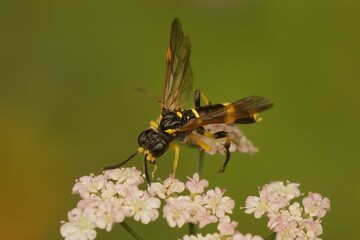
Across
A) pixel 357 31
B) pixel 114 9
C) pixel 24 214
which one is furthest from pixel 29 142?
pixel 357 31

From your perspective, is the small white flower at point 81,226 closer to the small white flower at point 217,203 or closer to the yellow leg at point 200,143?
the small white flower at point 217,203

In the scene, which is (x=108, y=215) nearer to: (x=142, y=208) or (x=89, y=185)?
(x=142, y=208)

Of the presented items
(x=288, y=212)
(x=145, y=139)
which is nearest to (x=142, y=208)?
(x=145, y=139)

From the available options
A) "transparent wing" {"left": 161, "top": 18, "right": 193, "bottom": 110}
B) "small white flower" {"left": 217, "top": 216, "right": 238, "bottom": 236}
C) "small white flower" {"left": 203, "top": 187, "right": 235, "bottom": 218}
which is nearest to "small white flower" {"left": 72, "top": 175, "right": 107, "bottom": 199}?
"small white flower" {"left": 203, "top": 187, "right": 235, "bottom": 218}

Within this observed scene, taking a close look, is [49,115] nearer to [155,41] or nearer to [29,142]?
[29,142]

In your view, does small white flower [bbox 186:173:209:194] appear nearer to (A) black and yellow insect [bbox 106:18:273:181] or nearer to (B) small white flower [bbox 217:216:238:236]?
(A) black and yellow insect [bbox 106:18:273:181]

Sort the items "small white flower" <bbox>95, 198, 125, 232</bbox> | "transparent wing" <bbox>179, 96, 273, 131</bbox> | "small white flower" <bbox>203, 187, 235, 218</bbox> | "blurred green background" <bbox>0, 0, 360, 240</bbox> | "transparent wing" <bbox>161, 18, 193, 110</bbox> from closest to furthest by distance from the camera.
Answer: "small white flower" <bbox>95, 198, 125, 232</bbox> → "transparent wing" <bbox>179, 96, 273, 131</bbox> → "small white flower" <bbox>203, 187, 235, 218</bbox> → "transparent wing" <bbox>161, 18, 193, 110</bbox> → "blurred green background" <bbox>0, 0, 360, 240</bbox>

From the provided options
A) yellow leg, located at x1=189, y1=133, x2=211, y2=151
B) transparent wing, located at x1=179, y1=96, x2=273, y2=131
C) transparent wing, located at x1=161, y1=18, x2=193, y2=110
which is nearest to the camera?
transparent wing, located at x1=179, y1=96, x2=273, y2=131
